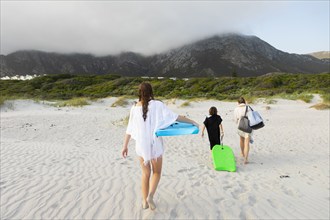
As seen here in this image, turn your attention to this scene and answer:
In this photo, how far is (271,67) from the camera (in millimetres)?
158625

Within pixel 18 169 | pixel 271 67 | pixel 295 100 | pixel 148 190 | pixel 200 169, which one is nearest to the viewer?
pixel 148 190

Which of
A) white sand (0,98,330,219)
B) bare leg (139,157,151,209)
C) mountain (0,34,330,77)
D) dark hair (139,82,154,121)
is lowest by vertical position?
white sand (0,98,330,219)

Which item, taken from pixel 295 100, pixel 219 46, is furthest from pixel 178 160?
pixel 219 46

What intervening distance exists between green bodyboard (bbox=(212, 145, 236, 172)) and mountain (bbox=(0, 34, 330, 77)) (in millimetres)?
139648

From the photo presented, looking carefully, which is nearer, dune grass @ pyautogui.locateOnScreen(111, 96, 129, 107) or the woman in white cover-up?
the woman in white cover-up

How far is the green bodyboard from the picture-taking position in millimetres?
7227

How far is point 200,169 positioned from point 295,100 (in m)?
20.2

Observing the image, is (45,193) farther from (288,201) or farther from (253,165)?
(253,165)

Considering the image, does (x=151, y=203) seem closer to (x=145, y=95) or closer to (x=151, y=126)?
(x=151, y=126)

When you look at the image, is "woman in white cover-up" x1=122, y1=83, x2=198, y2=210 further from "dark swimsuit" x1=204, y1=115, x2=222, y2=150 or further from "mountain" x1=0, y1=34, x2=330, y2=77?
"mountain" x1=0, y1=34, x2=330, y2=77

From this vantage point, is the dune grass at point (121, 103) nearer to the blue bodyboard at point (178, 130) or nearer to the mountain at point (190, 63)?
the blue bodyboard at point (178, 130)

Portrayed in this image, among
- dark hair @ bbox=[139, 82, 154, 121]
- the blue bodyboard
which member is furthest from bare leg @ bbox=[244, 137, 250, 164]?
dark hair @ bbox=[139, 82, 154, 121]

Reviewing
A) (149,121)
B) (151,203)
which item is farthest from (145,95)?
(151,203)

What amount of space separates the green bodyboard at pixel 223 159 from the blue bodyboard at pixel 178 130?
337 cm
